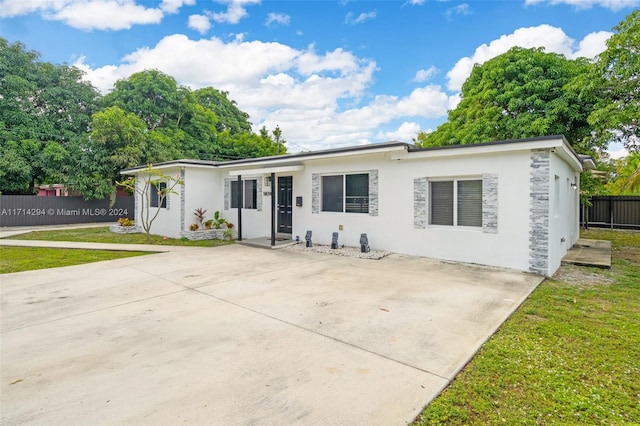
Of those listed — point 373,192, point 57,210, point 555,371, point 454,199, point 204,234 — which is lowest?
point 555,371

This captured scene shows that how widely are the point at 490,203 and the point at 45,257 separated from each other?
460 inches

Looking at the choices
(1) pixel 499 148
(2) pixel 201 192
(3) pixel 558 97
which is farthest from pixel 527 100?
(2) pixel 201 192

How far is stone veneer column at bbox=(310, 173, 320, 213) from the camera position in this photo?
10.7m

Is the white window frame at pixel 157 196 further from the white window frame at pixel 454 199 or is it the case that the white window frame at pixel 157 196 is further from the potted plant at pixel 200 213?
the white window frame at pixel 454 199

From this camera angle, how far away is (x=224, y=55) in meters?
15.8

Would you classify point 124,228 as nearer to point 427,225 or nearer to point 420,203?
point 420,203

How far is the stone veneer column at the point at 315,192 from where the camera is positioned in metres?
10.7

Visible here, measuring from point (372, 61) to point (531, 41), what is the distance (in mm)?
7079

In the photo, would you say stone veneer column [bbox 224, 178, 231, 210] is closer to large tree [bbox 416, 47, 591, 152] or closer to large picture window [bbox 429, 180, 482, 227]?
large picture window [bbox 429, 180, 482, 227]

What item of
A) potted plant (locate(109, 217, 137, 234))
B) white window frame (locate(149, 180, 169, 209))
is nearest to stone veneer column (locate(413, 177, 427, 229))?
white window frame (locate(149, 180, 169, 209))

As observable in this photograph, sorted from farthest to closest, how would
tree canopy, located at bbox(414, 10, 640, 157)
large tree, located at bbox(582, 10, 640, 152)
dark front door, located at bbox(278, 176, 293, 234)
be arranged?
dark front door, located at bbox(278, 176, 293, 234) < tree canopy, located at bbox(414, 10, 640, 157) < large tree, located at bbox(582, 10, 640, 152)

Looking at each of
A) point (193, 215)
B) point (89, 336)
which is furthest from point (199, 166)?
point (89, 336)

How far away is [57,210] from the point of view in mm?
19219

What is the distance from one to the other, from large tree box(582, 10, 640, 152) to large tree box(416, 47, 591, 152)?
2011 millimetres
